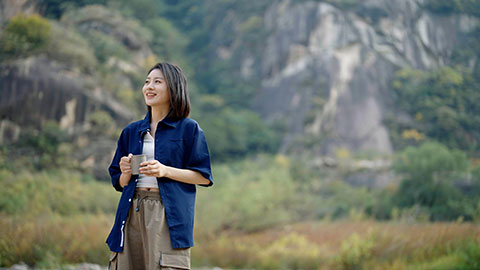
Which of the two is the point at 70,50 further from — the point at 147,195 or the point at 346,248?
the point at 147,195

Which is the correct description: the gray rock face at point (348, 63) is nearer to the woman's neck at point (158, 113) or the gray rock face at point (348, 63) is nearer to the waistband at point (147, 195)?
the woman's neck at point (158, 113)

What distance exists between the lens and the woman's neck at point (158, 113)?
2.28 metres

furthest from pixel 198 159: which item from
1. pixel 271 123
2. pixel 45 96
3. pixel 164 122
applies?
pixel 271 123

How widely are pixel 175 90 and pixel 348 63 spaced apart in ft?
73.4

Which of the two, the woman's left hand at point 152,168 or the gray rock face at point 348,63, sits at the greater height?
the gray rock face at point 348,63

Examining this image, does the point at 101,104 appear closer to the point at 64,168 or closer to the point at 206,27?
the point at 64,168

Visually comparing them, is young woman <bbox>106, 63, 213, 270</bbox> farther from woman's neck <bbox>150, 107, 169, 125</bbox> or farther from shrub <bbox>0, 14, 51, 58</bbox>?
shrub <bbox>0, 14, 51, 58</bbox>

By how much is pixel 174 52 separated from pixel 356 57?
988 cm

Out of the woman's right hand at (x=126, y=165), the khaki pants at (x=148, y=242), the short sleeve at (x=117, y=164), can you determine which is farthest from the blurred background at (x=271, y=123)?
the woman's right hand at (x=126, y=165)

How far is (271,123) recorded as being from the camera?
77.9ft

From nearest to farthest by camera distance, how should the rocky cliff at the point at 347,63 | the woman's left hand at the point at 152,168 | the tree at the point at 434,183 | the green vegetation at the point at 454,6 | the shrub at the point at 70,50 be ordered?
the woman's left hand at the point at 152,168
the tree at the point at 434,183
the shrub at the point at 70,50
the green vegetation at the point at 454,6
the rocky cliff at the point at 347,63

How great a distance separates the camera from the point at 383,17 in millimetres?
23891

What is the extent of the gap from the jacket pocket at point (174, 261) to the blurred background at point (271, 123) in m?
4.33

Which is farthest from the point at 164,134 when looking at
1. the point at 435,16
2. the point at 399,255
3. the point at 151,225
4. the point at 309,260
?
the point at 435,16
